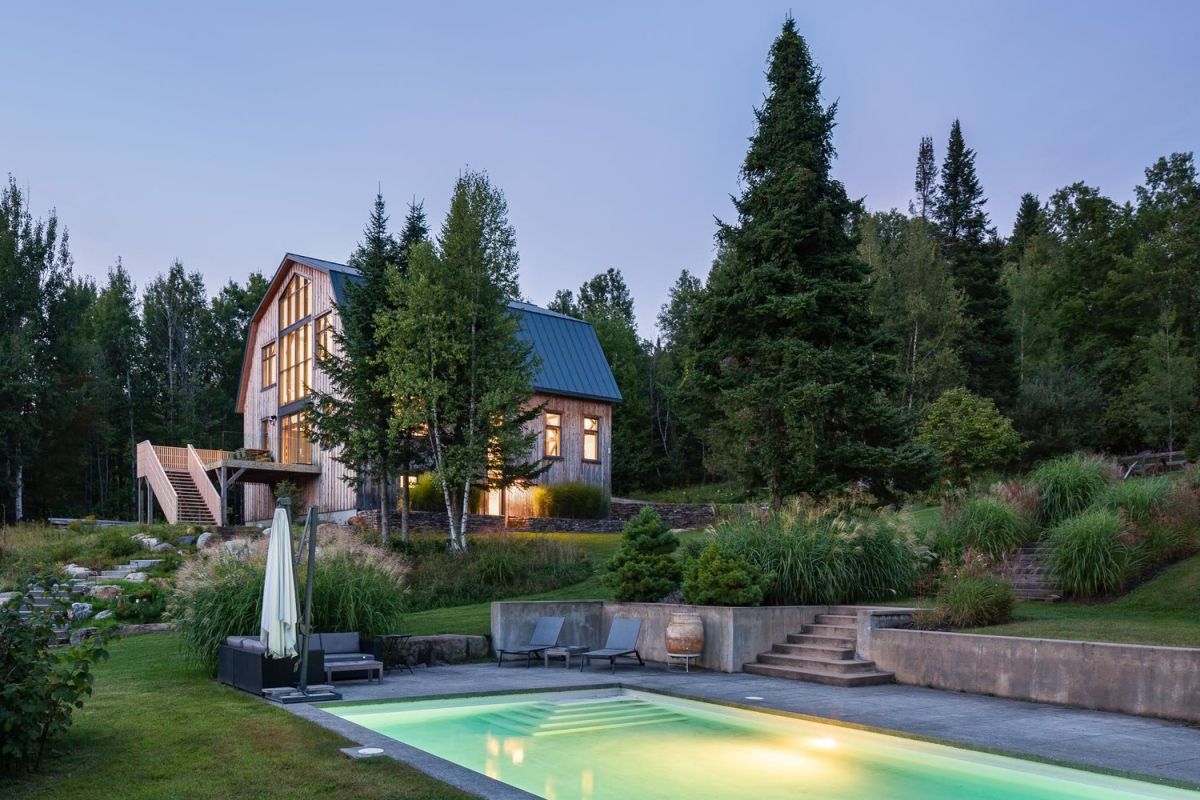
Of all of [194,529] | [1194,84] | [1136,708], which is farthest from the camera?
[1194,84]

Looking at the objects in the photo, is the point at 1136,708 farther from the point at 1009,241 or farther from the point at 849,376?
the point at 1009,241

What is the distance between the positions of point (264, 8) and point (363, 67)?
2.35 m

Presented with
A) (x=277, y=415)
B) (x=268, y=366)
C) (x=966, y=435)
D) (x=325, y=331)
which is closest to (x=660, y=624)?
(x=325, y=331)

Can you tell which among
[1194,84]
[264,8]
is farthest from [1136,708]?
[1194,84]

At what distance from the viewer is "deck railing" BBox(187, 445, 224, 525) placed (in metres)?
24.6

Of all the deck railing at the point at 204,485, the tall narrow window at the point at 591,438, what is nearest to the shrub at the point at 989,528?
the tall narrow window at the point at 591,438

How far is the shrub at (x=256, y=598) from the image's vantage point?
9.94 metres

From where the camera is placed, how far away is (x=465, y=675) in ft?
34.3

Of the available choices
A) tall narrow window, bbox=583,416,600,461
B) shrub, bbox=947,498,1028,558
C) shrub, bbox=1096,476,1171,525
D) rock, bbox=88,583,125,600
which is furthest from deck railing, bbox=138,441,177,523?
shrub, bbox=1096,476,1171,525

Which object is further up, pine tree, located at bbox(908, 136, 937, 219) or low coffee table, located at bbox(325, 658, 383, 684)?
pine tree, located at bbox(908, 136, 937, 219)

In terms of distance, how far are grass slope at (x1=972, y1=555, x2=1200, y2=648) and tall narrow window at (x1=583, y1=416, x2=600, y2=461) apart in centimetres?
1729

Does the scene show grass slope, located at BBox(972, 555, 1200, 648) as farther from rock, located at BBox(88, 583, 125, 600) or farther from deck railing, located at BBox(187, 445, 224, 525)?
deck railing, located at BBox(187, 445, 224, 525)

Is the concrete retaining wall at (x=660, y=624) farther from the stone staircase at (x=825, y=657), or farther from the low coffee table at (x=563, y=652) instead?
the low coffee table at (x=563, y=652)

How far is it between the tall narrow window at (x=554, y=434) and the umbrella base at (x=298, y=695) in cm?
1838
